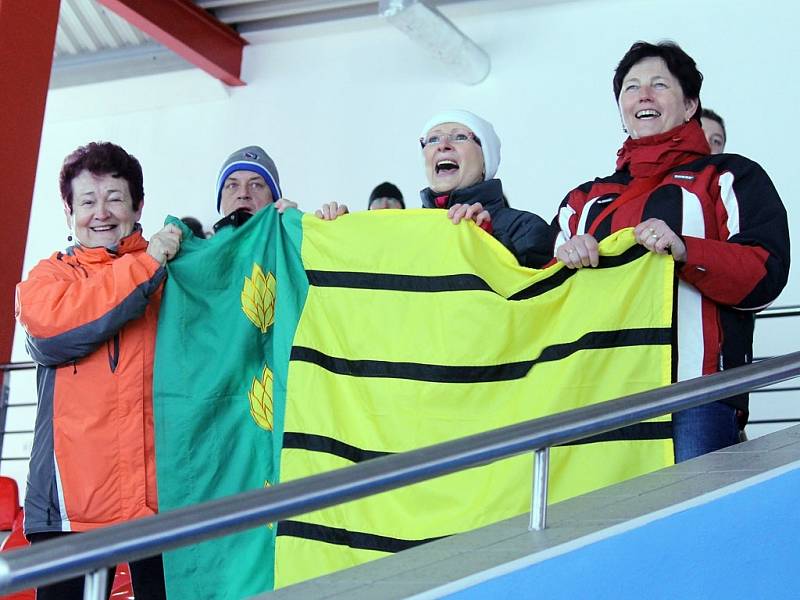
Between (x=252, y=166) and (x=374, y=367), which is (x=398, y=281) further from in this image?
(x=252, y=166)

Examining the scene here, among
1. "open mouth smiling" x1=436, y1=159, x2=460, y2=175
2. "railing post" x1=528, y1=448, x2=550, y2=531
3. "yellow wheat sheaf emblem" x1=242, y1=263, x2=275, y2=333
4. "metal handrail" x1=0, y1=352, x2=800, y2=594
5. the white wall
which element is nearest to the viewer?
"metal handrail" x1=0, y1=352, x2=800, y2=594

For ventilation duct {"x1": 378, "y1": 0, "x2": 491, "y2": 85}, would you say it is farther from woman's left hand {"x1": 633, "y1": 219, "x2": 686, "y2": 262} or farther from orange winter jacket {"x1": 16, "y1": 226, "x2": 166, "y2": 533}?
woman's left hand {"x1": 633, "y1": 219, "x2": 686, "y2": 262}

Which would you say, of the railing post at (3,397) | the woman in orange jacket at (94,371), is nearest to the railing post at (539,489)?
the woman in orange jacket at (94,371)

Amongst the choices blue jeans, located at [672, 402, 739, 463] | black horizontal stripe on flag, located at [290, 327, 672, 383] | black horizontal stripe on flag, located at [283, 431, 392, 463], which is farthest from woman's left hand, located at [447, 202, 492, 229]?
blue jeans, located at [672, 402, 739, 463]

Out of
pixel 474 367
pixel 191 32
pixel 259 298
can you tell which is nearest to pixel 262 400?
pixel 259 298

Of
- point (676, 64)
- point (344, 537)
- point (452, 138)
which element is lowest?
point (344, 537)

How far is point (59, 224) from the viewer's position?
870 centimetres

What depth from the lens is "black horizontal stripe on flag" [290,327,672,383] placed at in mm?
2414

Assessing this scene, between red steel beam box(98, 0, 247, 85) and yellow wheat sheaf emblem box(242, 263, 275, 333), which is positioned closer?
yellow wheat sheaf emblem box(242, 263, 275, 333)

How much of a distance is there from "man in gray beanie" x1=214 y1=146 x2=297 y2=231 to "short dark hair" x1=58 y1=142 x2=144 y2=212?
36cm

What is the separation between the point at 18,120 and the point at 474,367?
3.17 meters

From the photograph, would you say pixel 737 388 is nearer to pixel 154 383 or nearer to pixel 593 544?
pixel 593 544

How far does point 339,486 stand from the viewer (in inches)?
61.3

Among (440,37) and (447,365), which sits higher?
(440,37)
